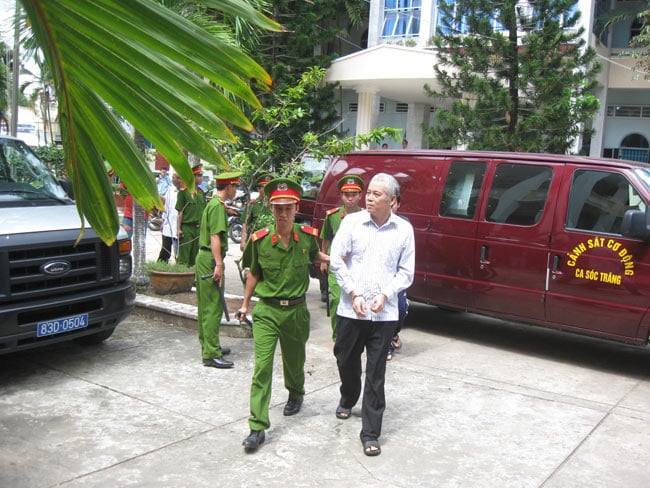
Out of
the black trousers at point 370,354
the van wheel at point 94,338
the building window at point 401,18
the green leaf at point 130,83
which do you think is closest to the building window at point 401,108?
the building window at point 401,18

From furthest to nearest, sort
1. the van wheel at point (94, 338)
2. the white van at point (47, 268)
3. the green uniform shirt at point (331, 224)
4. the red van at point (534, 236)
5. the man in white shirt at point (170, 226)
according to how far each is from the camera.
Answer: the man in white shirt at point (170, 226) < the green uniform shirt at point (331, 224) < the van wheel at point (94, 338) < the red van at point (534, 236) < the white van at point (47, 268)

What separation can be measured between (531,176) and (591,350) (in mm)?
2181

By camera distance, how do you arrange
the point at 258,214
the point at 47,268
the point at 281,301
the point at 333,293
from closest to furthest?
the point at 281,301 < the point at 47,268 < the point at 333,293 < the point at 258,214

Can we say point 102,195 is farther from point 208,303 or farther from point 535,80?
point 535,80

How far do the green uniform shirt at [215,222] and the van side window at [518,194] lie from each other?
2877 mm

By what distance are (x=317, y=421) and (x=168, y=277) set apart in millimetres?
4117

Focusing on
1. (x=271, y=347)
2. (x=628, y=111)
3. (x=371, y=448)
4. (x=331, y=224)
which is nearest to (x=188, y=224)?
(x=331, y=224)

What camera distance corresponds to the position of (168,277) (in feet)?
27.5

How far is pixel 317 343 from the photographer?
7051 millimetres

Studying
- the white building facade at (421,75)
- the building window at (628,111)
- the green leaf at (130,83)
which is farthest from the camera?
the building window at (628,111)

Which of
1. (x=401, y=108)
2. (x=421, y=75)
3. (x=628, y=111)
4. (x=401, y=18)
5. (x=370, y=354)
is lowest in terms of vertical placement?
(x=370, y=354)

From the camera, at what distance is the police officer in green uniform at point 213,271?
19.5 ft

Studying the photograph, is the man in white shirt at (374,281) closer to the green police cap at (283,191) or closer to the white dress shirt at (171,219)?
the green police cap at (283,191)

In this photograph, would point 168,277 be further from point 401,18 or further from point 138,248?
point 401,18
